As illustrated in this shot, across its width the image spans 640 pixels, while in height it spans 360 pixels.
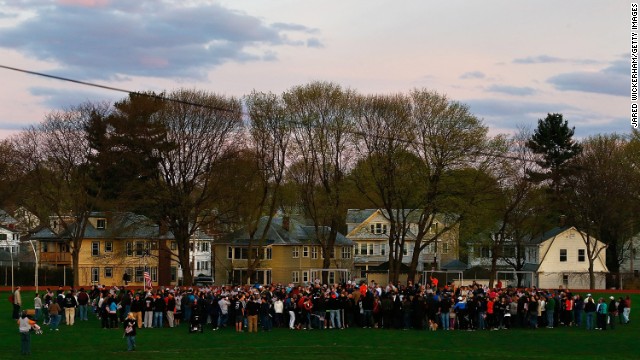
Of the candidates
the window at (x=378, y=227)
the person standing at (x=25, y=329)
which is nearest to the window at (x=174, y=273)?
the window at (x=378, y=227)

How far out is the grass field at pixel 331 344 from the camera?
114 ft

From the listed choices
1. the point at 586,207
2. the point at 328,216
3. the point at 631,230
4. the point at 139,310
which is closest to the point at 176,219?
the point at 328,216

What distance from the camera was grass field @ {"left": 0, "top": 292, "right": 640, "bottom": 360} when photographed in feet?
114

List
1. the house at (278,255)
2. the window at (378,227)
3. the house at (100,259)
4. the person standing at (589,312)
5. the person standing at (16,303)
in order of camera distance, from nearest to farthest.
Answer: the person standing at (589,312)
the person standing at (16,303)
the house at (100,259)
the house at (278,255)
the window at (378,227)

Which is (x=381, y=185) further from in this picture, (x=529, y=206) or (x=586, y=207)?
(x=586, y=207)

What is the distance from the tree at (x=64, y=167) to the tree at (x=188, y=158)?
32.7 ft

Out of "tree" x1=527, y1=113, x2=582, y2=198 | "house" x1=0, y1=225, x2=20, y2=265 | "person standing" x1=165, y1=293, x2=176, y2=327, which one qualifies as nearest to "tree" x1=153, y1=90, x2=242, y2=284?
"person standing" x1=165, y1=293, x2=176, y2=327

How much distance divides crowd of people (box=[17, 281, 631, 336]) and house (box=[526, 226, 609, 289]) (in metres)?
57.4

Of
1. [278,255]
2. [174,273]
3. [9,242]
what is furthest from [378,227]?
[9,242]

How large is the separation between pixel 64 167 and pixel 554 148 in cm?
4704

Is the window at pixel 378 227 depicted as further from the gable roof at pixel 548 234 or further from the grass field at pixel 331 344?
the grass field at pixel 331 344

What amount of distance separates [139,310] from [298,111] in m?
39.6

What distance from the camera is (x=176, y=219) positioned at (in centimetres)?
7844

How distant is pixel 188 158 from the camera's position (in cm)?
7906
